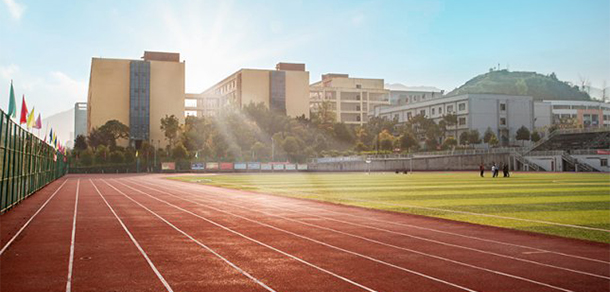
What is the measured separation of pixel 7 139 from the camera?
18.7 m

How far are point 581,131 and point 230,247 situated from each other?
9258 cm

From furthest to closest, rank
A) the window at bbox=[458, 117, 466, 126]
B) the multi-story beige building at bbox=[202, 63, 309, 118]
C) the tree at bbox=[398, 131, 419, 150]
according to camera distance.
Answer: the multi-story beige building at bbox=[202, 63, 309, 118] → the window at bbox=[458, 117, 466, 126] → the tree at bbox=[398, 131, 419, 150]

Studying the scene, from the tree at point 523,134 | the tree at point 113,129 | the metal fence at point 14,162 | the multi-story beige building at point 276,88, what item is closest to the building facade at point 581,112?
the tree at point 523,134

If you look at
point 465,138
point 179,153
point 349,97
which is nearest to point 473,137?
point 465,138

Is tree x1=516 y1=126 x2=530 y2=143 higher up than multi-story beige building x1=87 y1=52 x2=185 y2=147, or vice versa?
multi-story beige building x1=87 y1=52 x2=185 y2=147

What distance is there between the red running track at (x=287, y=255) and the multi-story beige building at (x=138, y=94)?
109 meters

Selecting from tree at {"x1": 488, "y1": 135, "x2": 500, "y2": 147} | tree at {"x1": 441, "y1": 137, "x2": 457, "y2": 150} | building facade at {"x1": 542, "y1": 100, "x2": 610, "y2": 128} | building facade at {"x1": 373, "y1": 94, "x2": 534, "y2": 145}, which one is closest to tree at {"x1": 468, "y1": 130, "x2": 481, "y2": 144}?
tree at {"x1": 488, "y1": 135, "x2": 500, "y2": 147}

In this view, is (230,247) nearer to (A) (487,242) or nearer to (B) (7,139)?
(A) (487,242)

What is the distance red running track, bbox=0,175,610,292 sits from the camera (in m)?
8.60

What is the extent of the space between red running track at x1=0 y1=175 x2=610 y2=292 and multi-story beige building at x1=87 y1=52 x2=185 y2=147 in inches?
4276

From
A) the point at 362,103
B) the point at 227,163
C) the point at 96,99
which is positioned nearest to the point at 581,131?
the point at 227,163

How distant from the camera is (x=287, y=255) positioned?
1102 cm

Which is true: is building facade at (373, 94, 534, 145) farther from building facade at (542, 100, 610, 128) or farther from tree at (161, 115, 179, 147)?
tree at (161, 115, 179, 147)

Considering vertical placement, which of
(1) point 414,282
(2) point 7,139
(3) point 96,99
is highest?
(3) point 96,99
